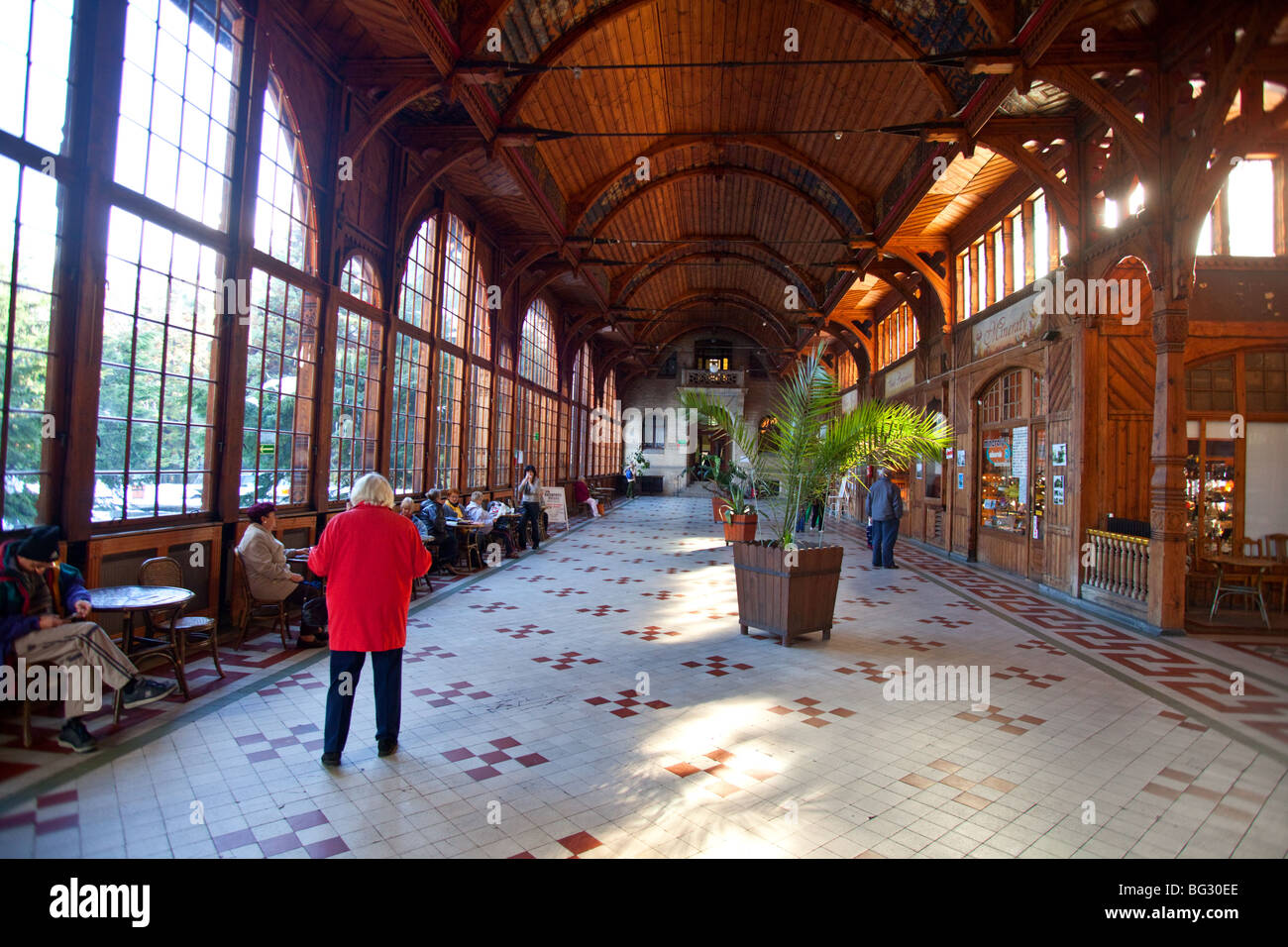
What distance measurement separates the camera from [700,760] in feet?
11.3

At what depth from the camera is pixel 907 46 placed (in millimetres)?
6840

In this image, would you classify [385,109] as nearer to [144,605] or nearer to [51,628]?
[144,605]

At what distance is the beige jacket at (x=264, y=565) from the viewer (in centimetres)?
521

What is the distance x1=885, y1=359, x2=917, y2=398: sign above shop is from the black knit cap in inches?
555

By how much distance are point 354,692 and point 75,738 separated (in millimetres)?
1325

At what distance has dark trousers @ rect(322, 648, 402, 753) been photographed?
3.27 m

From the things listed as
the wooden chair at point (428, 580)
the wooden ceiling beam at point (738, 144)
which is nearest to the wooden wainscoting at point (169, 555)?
the wooden chair at point (428, 580)

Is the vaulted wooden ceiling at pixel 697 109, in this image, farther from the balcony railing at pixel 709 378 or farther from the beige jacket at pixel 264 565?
the balcony railing at pixel 709 378

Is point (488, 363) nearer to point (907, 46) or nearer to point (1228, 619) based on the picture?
point (907, 46)

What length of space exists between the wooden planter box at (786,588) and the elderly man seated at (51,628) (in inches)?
179

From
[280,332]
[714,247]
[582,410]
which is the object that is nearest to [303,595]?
[280,332]
